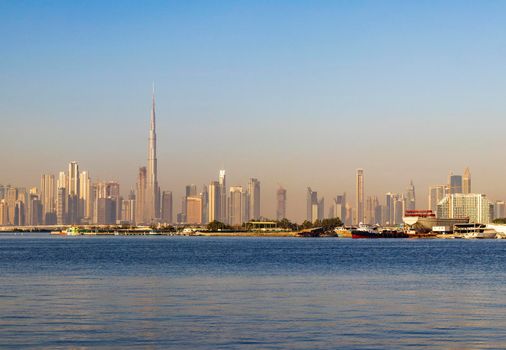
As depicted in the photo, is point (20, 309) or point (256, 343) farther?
point (20, 309)

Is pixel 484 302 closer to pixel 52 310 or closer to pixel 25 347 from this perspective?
pixel 52 310

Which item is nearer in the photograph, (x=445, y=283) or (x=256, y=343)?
(x=256, y=343)

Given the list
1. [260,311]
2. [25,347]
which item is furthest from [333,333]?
[25,347]

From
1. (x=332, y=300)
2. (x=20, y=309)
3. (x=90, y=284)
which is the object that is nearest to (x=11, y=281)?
(x=90, y=284)

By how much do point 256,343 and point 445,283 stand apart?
3351 cm

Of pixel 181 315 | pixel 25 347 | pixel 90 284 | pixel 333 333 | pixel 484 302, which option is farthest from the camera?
pixel 90 284

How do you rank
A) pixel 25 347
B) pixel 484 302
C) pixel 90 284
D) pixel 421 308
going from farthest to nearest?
1. pixel 90 284
2. pixel 484 302
3. pixel 421 308
4. pixel 25 347

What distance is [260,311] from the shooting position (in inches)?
1679

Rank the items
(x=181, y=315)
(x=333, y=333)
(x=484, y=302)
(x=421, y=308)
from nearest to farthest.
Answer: (x=333, y=333) → (x=181, y=315) → (x=421, y=308) → (x=484, y=302)

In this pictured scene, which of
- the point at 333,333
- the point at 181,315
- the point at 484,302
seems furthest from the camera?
the point at 484,302

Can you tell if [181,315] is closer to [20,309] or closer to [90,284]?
[20,309]

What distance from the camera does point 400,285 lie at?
6100 cm

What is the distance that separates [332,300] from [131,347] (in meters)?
18.7

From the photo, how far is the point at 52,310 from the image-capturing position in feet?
140
